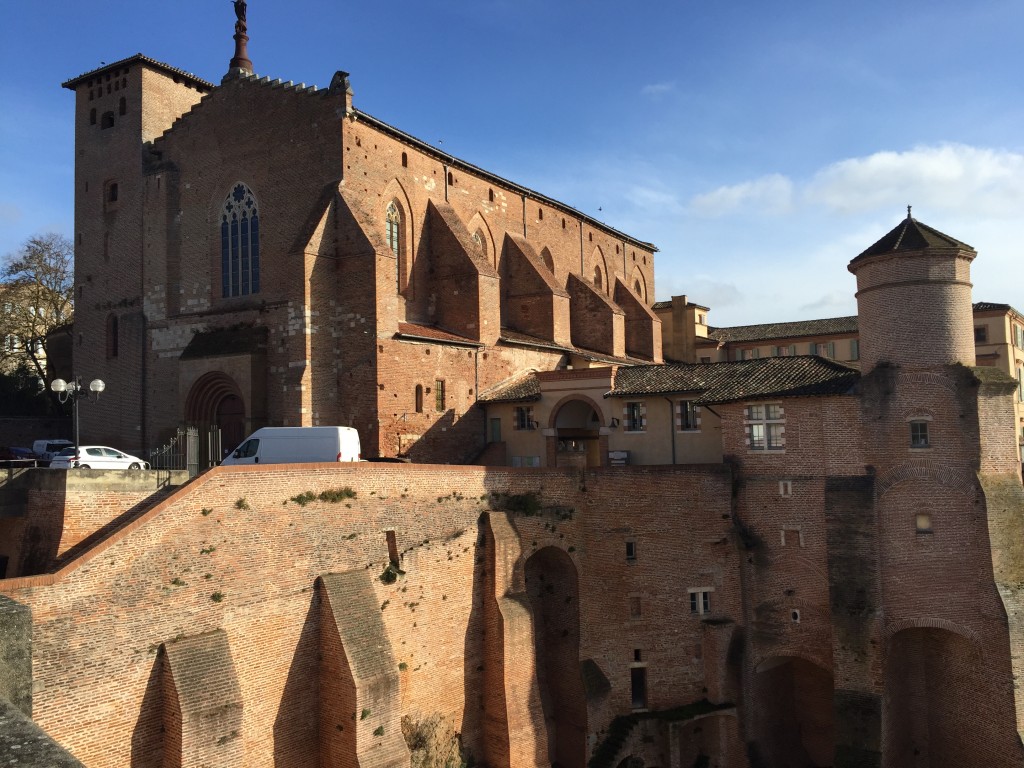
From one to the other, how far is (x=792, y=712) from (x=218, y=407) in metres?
23.6

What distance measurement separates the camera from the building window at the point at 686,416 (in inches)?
1140

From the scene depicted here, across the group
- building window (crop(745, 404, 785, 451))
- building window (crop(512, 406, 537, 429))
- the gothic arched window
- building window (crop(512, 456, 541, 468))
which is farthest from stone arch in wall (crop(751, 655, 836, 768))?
the gothic arched window

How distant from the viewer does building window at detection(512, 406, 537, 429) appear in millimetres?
32938

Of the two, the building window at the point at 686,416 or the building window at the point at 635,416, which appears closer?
the building window at the point at 686,416

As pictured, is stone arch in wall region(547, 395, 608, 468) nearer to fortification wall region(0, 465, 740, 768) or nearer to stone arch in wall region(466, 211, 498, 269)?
fortification wall region(0, 465, 740, 768)

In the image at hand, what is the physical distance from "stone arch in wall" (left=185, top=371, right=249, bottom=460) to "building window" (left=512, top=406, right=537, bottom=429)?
10541 millimetres

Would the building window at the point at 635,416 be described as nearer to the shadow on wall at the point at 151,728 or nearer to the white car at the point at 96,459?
the white car at the point at 96,459

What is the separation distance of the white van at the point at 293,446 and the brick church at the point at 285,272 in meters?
5.35

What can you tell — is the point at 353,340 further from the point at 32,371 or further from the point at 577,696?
the point at 32,371

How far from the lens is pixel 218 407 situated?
32.5 meters

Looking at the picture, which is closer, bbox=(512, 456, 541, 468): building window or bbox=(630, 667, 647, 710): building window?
bbox=(630, 667, 647, 710): building window

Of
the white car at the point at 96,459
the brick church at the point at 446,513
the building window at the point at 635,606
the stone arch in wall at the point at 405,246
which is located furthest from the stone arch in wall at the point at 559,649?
the stone arch in wall at the point at 405,246

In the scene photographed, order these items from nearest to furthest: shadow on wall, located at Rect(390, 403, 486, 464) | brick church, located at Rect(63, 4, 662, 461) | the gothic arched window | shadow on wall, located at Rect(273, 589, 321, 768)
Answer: shadow on wall, located at Rect(273, 589, 321, 768)
brick church, located at Rect(63, 4, 662, 461)
shadow on wall, located at Rect(390, 403, 486, 464)
the gothic arched window

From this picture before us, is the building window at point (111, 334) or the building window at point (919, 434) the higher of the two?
Answer: the building window at point (111, 334)
